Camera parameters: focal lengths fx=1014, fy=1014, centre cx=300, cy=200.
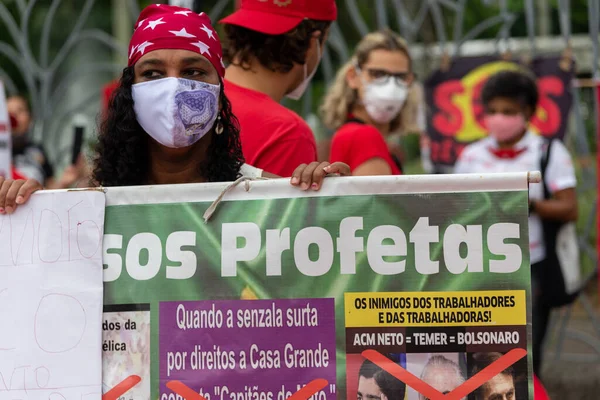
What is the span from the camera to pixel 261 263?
2.48 meters

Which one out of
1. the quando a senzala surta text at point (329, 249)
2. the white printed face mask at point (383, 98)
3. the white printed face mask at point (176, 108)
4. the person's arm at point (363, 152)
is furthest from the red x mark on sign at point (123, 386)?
the white printed face mask at point (383, 98)

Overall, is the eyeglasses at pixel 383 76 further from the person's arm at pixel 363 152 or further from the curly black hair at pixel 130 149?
the curly black hair at pixel 130 149

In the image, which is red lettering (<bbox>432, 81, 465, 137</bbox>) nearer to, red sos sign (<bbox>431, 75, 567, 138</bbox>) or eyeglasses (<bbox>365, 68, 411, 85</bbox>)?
red sos sign (<bbox>431, 75, 567, 138</bbox>)

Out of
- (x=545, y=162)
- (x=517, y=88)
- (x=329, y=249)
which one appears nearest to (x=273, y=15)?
(x=329, y=249)

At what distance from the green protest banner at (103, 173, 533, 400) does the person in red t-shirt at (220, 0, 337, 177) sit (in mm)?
648

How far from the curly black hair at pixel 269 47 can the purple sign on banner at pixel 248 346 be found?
113cm

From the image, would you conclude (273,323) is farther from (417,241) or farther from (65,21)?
(65,21)

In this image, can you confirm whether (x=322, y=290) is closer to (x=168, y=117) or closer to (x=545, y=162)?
(x=168, y=117)

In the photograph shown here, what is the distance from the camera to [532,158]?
5613 millimetres

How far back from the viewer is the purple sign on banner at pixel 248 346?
244 cm

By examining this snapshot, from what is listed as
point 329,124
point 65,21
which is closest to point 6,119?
point 329,124

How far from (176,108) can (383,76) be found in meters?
2.02

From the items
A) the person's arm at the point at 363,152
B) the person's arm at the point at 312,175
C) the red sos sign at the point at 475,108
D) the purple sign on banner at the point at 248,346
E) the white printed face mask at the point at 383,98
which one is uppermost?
the red sos sign at the point at 475,108

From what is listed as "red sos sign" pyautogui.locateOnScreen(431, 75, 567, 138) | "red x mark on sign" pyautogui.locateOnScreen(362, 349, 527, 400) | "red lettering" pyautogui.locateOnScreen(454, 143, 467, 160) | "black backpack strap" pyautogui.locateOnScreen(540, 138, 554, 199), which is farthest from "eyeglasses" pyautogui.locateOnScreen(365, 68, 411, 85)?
"red x mark on sign" pyautogui.locateOnScreen(362, 349, 527, 400)
